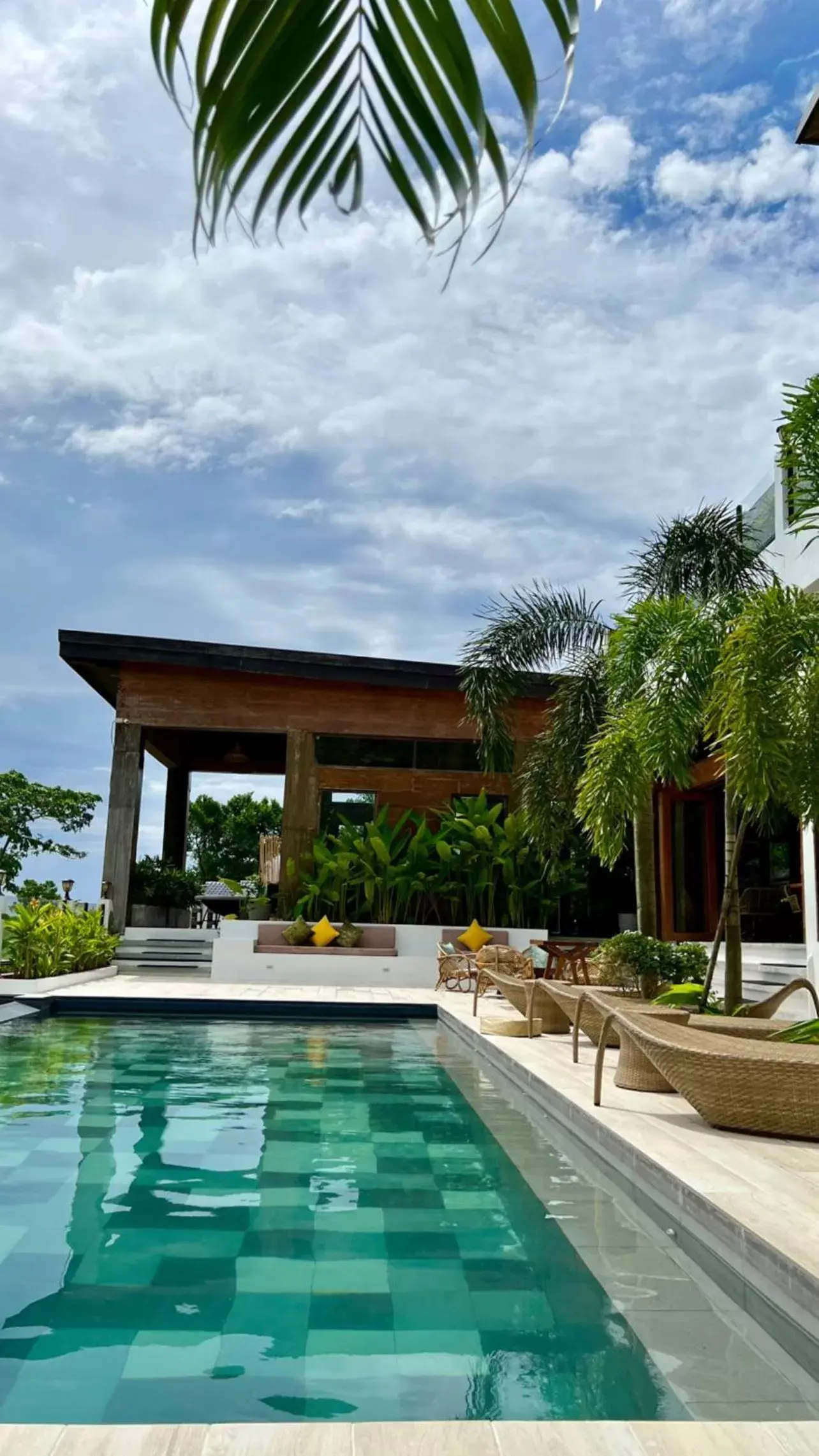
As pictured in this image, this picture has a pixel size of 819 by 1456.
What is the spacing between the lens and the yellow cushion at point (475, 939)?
15680 mm

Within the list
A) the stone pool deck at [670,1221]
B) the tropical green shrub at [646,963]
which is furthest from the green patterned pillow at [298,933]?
the stone pool deck at [670,1221]

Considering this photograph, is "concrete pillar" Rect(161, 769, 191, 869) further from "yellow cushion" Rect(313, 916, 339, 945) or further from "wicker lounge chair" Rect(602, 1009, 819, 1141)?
"wicker lounge chair" Rect(602, 1009, 819, 1141)

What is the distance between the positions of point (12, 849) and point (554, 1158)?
79.8ft

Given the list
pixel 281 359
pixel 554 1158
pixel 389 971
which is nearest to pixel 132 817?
pixel 389 971

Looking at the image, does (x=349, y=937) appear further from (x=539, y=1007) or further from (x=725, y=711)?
(x=725, y=711)

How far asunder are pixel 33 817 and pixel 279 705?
11.8 m

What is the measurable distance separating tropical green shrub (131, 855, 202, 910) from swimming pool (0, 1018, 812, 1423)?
13.4 meters

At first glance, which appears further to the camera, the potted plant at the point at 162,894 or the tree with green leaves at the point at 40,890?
the tree with green leaves at the point at 40,890

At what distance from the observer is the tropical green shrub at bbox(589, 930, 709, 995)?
9.30m

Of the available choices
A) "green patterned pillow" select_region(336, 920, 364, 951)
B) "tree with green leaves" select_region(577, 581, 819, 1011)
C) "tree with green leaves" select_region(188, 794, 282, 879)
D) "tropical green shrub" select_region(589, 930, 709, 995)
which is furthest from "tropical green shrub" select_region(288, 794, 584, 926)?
"tree with green leaves" select_region(188, 794, 282, 879)

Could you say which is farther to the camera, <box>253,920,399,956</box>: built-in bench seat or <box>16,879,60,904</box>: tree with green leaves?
<box>16,879,60,904</box>: tree with green leaves

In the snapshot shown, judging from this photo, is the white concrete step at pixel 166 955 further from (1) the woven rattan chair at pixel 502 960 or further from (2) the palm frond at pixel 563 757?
(2) the palm frond at pixel 563 757

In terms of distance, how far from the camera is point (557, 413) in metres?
2.46

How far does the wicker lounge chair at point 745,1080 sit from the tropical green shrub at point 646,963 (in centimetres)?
465
